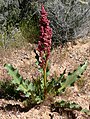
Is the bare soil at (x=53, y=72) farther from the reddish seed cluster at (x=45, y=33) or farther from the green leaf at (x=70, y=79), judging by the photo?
the reddish seed cluster at (x=45, y=33)

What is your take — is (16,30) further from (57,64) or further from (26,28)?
(57,64)

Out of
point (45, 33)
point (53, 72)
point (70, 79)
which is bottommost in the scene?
point (70, 79)

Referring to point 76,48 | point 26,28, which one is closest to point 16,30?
point 26,28

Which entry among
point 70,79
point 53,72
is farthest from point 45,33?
point 53,72

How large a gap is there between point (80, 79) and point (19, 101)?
32.5 inches

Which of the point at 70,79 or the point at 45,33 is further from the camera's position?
the point at 70,79

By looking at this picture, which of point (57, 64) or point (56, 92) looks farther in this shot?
point (57, 64)

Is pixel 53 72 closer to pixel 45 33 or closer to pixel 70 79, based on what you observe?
pixel 70 79

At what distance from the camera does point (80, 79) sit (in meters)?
4.15

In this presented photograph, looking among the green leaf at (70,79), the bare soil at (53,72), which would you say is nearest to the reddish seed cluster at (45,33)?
the green leaf at (70,79)

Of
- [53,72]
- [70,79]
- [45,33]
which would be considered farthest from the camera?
[53,72]

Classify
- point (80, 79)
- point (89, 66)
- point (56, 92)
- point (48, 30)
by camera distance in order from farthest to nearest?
1. point (89, 66)
2. point (80, 79)
3. point (56, 92)
4. point (48, 30)

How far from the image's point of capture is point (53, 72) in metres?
4.35

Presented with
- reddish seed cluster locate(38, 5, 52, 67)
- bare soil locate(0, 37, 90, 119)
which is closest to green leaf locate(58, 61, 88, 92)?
bare soil locate(0, 37, 90, 119)
